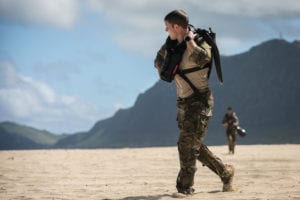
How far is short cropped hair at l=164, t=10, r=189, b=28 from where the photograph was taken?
22.2 ft

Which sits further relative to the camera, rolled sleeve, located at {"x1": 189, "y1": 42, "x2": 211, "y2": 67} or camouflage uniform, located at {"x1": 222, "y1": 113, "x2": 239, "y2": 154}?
camouflage uniform, located at {"x1": 222, "y1": 113, "x2": 239, "y2": 154}

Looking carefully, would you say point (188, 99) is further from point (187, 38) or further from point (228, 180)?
point (228, 180)

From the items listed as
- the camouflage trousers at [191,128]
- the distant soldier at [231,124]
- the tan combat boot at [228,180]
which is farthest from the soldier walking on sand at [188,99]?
the distant soldier at [231,124]

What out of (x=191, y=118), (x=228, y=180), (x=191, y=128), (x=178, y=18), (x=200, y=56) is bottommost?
(x=228, y=180)

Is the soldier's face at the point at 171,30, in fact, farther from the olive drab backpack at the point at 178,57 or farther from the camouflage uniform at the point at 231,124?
the camouflage uniform at the point at 231,124

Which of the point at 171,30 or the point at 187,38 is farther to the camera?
the point at 171,30

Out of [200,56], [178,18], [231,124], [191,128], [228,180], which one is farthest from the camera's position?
[231,124]

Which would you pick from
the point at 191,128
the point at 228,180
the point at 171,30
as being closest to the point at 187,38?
the point at 171,30

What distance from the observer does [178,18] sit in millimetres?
6785

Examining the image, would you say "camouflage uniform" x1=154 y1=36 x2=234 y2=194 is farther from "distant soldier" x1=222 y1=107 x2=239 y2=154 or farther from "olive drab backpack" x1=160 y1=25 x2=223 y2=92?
"distant soldier" x1=222 y1=107 x2=239 y2=154

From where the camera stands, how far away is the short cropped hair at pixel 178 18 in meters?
6.78

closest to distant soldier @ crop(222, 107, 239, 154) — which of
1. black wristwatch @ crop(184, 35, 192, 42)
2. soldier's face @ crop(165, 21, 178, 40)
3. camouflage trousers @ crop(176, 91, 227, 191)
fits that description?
camouflage trousers @ crop(176, 91, 227, 191)

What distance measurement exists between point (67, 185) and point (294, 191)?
391cm

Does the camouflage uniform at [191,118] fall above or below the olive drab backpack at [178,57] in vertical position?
below
